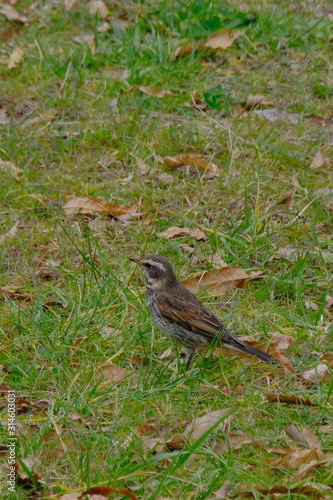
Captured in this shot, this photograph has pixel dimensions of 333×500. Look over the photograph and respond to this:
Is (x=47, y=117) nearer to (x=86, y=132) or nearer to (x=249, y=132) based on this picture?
(x=86, y=132)

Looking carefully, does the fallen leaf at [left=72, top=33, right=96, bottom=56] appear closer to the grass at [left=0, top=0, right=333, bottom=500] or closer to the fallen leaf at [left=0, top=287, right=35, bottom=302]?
the grass at [left=0, top=0, right=333, bottom=500]

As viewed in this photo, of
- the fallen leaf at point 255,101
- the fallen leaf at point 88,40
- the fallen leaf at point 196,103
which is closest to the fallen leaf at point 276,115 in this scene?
the fallen leaf at point 255,101

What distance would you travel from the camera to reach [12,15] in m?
10.9

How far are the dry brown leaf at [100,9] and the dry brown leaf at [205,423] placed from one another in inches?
297

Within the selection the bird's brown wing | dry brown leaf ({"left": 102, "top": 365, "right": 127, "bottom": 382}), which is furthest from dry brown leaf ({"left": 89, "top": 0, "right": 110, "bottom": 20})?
dry brown leaf ({"left": 102, "top": 365, "right": 127, "bottom": 382})

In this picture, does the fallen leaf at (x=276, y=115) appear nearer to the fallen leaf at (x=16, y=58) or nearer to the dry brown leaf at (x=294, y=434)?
the fallen leaf at (x=16, y=58)

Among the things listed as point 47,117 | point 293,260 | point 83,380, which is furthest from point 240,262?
point 47,117

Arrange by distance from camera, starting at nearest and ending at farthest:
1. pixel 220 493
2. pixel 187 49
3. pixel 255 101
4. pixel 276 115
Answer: pixel 220 493 → pixel 276 115 → pixel 255 101 → pixel 187 49

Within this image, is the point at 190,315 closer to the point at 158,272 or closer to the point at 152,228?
the point at 158,272

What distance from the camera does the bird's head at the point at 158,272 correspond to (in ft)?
20.0

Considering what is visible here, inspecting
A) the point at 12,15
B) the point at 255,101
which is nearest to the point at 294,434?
the point at 255,101

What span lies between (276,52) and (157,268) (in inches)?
200

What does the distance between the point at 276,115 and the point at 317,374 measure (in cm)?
438

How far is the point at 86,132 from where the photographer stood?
8.65m
